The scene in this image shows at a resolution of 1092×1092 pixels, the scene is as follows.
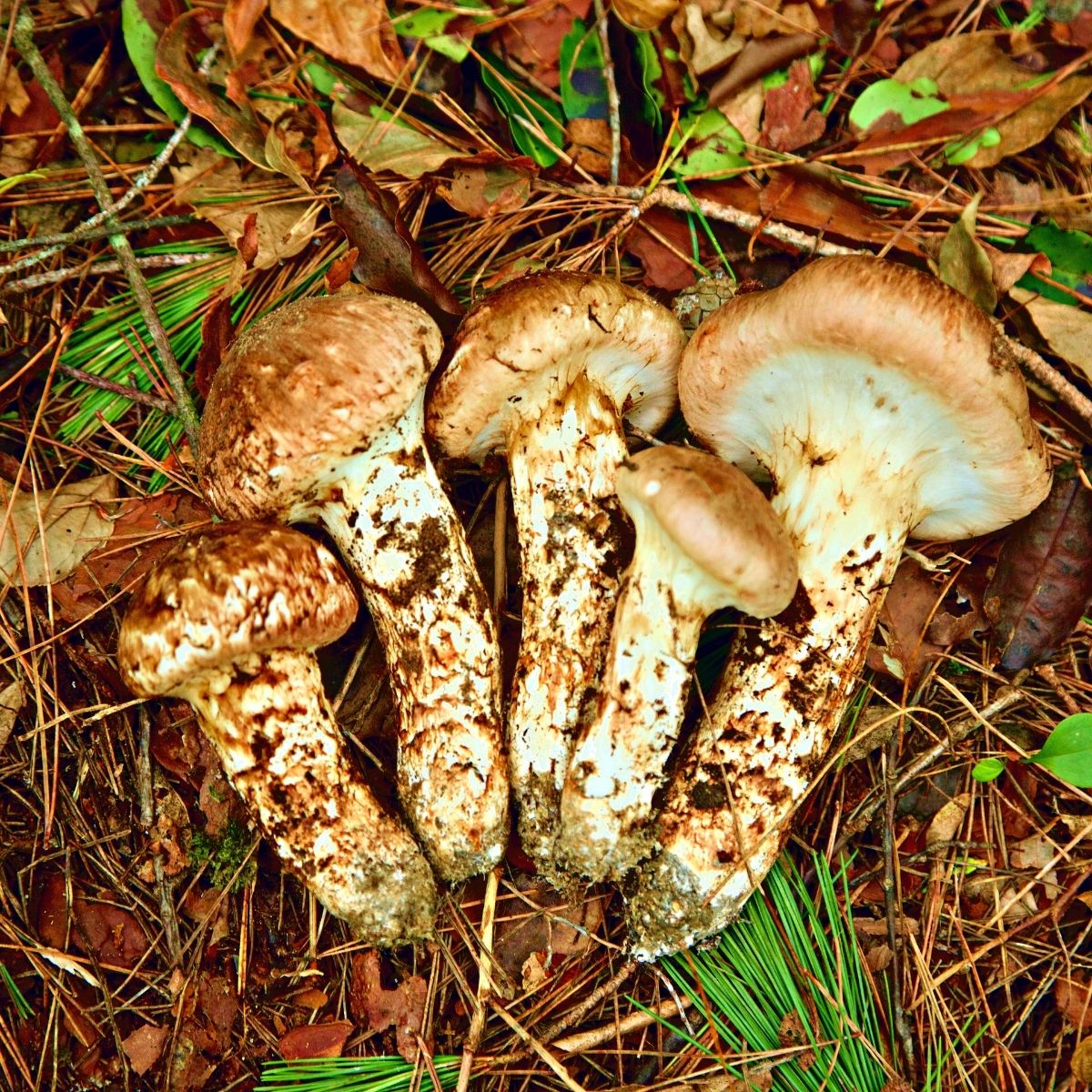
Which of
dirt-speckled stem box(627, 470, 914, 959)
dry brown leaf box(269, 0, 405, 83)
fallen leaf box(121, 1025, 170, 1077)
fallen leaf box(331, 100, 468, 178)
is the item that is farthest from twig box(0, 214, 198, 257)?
fallen leaf box(121, 1025, 170, 1077)

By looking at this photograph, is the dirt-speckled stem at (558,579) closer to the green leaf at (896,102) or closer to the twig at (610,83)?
the twig at (610,83)

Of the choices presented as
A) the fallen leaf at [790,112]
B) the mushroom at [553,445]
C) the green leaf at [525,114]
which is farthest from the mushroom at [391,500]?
the fallen leaf at [790,112]

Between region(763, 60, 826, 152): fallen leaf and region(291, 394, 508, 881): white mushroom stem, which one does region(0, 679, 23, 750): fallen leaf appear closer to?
region(291, 394, 508, 881): white mushroom stem

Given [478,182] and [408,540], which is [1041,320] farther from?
[408,540]

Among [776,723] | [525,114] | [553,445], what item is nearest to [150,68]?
[525,114]

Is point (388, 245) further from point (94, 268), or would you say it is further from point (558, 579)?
point (558, 579)

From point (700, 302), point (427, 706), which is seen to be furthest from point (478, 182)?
point (427, 706)
